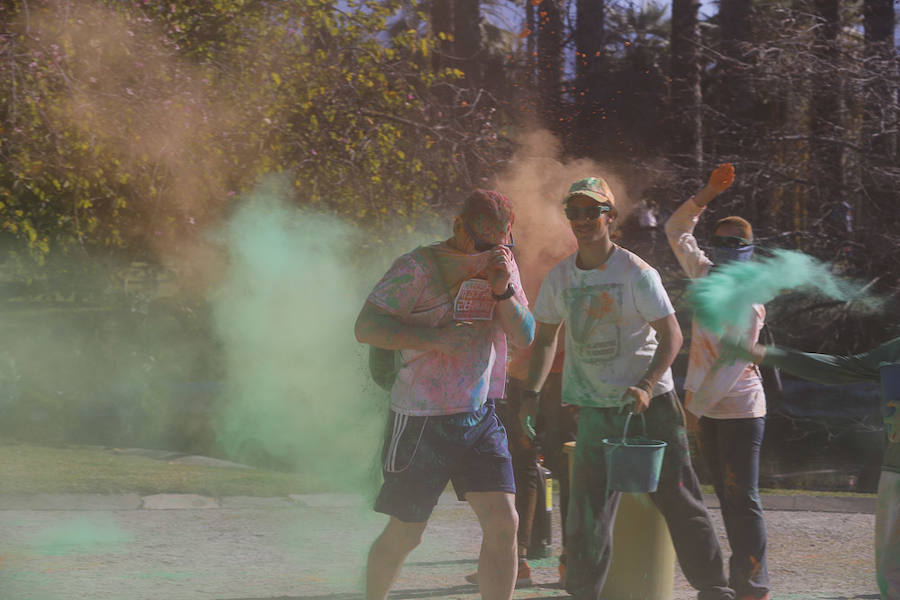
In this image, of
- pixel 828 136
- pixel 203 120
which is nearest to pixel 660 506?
pixel 203 120

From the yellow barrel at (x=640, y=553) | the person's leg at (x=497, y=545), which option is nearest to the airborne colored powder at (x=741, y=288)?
the person's leg at (x=497, y=545)

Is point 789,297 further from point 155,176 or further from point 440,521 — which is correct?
point 155,176

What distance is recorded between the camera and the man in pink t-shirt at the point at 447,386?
353 cm

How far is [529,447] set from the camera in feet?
16.4

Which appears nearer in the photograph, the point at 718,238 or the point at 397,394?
the point at 397,394

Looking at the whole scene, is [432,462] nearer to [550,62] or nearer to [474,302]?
→ [474,302]

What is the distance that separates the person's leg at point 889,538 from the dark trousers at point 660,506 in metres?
0.91

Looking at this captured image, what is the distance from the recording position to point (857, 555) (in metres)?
5.86

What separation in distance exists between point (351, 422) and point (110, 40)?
12.4ft

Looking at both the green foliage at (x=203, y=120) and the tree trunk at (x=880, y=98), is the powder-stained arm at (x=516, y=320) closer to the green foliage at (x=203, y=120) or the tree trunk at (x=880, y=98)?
the green foliage at (x=203, y=120)

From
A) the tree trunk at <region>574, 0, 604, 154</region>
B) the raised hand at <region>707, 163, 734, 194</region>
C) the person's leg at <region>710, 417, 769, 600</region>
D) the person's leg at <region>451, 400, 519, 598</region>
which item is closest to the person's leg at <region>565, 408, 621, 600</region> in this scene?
the person's leg at <region>451, 400, 519, 598</region>

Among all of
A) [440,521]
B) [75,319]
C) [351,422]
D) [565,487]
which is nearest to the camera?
[565,487]

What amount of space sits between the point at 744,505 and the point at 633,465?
856 millimetres

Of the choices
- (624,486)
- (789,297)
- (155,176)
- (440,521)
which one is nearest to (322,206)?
(155,176)
